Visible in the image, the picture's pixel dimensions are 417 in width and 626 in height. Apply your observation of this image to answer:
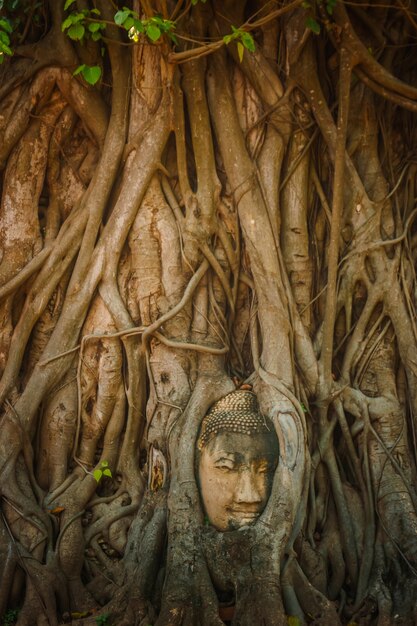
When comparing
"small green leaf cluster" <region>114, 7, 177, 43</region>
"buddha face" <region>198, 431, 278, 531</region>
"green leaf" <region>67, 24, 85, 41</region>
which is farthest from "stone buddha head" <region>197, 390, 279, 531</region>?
"green leaf" <region>67, 24, 85, 41</region>

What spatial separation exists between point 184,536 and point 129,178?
2382 mm

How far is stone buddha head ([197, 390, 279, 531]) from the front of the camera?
3877 millimetres

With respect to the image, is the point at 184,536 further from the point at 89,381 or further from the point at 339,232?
the point at 339,232

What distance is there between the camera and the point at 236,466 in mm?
3918

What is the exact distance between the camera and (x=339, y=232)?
4516 mm

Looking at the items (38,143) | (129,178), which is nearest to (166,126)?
(129,178)

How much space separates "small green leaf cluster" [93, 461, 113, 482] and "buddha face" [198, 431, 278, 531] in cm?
63

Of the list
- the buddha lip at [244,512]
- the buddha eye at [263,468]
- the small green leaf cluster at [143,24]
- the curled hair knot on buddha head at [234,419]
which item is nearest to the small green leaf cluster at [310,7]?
the small green leaf cluster at [143,24]

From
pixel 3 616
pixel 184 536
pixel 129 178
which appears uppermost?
pixel 129 178

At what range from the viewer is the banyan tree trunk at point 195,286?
4.12 m

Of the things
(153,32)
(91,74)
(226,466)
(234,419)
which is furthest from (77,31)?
(226,466)

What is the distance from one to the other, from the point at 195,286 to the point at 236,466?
1.25 meters

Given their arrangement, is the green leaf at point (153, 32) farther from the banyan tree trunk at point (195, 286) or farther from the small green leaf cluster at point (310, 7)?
the small green leaf cluster at point (310, 7)

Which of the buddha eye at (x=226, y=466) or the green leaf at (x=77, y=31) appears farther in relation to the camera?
the green leaf at (x=77, y=31)
